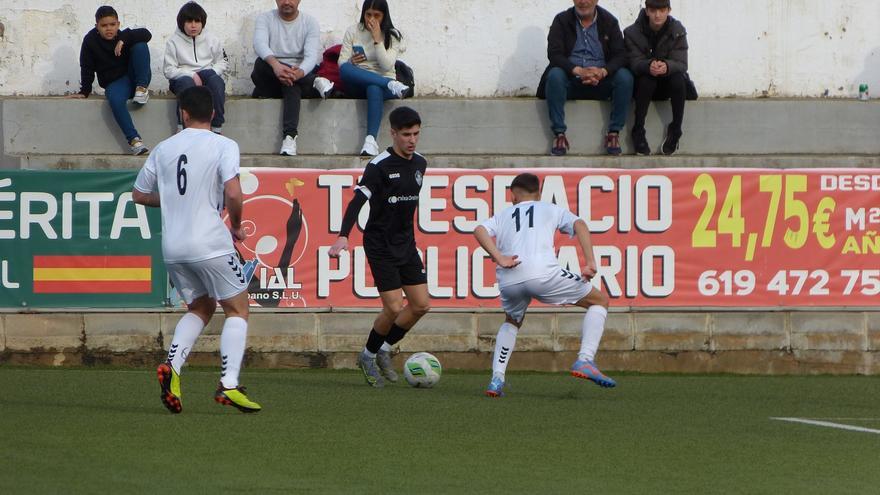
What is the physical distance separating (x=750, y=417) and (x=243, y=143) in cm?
794

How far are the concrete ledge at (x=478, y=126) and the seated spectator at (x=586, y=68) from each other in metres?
0.28

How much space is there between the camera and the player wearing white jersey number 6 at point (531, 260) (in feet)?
35.9

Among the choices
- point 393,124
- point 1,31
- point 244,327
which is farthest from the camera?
point 1,31

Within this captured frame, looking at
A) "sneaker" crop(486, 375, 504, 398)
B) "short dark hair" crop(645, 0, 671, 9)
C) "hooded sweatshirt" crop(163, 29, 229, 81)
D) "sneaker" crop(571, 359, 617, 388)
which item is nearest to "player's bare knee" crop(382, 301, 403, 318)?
"sneaker" crop(486, 375, 504, 398)

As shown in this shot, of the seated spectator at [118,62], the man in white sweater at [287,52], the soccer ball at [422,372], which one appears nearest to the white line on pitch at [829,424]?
the soccer ball at [422,372]

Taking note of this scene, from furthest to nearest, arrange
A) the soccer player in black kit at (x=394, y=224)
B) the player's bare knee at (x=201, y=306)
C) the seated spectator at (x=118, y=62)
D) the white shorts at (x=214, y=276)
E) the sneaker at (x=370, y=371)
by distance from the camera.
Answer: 1. the seated spectator at (x=118, y=62)
2. the sneaker at (x=370, y=371)
3. the soccer player in black kit at (x=394, y=224)
4. the player's bare knee at (x=201, y=306)
5. the white shorts at (x=214, y=276)

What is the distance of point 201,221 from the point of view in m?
9.03

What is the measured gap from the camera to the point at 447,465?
7.18 m

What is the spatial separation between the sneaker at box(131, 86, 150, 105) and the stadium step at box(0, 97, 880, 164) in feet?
0.46

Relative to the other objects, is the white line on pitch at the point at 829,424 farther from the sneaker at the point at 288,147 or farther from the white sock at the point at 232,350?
the sneaker at the point at 288,147

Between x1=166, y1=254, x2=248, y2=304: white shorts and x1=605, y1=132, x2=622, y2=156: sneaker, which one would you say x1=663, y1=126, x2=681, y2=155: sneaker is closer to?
x1=605, y1=132, x2=622, y2=156: sneaker

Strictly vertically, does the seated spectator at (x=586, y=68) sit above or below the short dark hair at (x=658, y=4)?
below

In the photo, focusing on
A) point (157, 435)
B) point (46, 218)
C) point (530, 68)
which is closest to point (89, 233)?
point (46, 218)

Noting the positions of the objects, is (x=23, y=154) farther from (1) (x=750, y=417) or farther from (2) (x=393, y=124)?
(1) (x=750, y=417)
